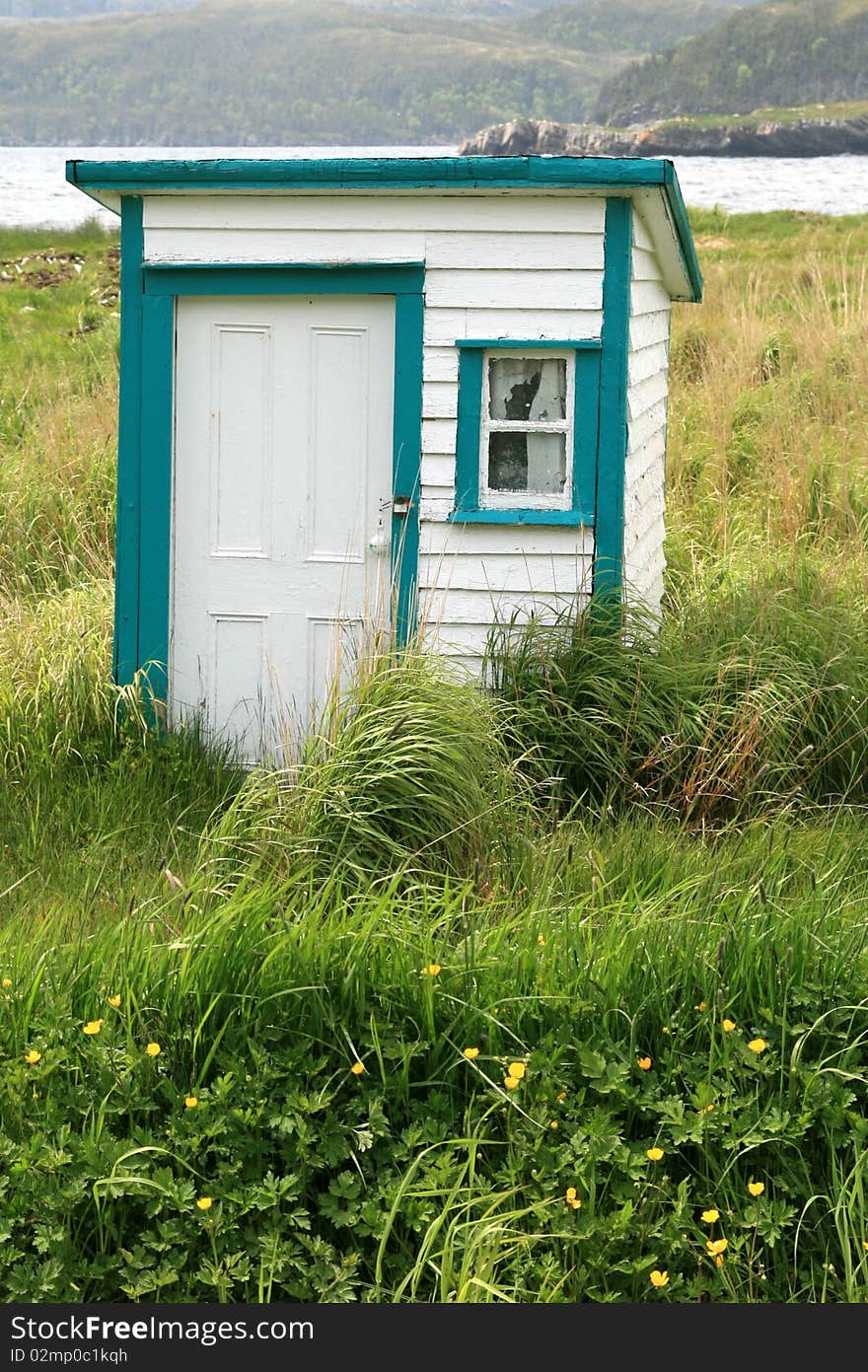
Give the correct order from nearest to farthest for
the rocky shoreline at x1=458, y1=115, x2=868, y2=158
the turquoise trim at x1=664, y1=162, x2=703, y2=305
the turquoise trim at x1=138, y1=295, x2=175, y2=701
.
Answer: the turquoise trim at x1=664, y1=162, x2=703, y2=305
the turquoise trim at x1=138, y1=295, x2=175, y2=701
the rocky shoreline at x1=458, y1=115, x2=868, y2=158

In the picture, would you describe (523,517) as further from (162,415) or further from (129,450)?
(129,450)

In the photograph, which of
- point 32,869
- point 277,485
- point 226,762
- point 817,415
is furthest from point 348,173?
point 817,415


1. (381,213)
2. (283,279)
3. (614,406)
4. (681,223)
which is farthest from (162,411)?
(681,223)

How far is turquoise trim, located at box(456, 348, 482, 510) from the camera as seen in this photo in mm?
6602

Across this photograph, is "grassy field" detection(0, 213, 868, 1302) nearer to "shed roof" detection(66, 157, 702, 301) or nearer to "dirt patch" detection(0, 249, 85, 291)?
"shed roof" detection(66, 157, 702, 301)

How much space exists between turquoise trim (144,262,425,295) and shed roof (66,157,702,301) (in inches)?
12.6

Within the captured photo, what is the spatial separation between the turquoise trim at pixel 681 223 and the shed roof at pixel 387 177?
0.01m

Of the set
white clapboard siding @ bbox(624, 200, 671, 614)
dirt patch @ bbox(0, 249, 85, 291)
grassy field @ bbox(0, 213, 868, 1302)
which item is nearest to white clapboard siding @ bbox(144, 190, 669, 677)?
white clapboard siding @ bbox(624, 200, 671, 614)

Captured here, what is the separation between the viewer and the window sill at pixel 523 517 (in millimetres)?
6570

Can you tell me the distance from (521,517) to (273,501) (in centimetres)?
115

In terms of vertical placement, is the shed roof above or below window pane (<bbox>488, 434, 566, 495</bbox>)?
above

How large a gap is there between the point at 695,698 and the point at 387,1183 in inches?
134

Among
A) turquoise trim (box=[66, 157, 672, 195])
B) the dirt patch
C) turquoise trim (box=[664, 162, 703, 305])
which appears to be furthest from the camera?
the dirt patch

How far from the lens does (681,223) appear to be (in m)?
7.27
